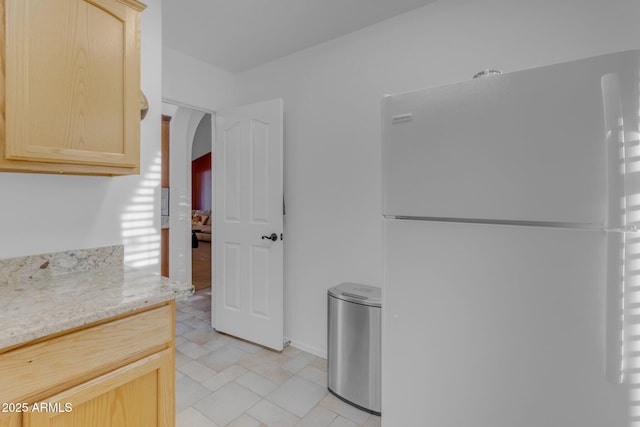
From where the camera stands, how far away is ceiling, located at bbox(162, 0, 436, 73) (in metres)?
2.04

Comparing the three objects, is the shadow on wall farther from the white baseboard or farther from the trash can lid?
the white baseboard

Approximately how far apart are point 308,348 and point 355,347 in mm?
783

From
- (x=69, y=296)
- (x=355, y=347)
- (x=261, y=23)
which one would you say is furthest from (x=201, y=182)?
(x=69, y=296)

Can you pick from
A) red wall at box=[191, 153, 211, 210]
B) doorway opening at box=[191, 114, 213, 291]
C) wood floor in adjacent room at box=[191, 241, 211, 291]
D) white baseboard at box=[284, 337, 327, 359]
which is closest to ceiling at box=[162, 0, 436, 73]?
white baseboard at box=[284, 337, 327, 359]

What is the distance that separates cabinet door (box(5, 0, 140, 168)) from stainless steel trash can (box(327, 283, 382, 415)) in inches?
56.4

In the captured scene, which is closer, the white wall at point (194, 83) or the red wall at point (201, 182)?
the white wall at point (194, 83)

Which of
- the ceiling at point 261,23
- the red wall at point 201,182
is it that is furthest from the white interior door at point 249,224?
the red wall at point 201,182

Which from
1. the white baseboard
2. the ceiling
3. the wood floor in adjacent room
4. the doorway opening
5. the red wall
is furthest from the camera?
the red wall

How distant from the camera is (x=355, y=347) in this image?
1.96 meters

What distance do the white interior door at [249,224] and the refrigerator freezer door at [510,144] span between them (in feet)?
4.88

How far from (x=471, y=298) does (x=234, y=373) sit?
184cm

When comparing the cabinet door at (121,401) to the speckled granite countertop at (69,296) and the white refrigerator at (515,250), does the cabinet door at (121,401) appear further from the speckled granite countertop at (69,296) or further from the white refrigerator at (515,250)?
the white refrigerator at (515,250)

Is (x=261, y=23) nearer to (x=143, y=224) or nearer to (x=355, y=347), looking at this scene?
(x=143, y=224)

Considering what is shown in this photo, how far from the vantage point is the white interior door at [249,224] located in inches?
103
